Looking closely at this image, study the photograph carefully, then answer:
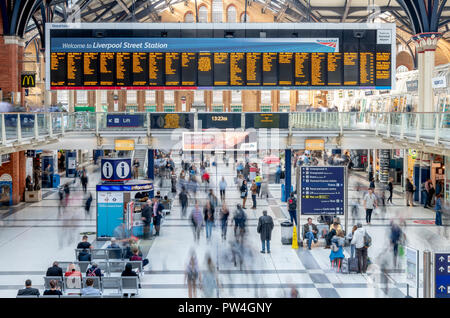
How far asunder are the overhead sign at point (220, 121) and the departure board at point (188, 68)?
7.59 feet

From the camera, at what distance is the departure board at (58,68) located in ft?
81.0

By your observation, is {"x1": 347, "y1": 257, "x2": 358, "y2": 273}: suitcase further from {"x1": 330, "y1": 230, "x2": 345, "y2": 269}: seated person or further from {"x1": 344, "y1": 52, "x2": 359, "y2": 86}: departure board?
{"x1": 344, "y1": 52, "x2": 359, "y2": 86}: departure board

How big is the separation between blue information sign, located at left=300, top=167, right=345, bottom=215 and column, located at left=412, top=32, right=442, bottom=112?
1142 centimetres

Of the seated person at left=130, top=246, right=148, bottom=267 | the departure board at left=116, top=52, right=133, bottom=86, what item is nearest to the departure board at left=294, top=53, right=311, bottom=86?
the departure board at left=116, top=52, right=133, bottom=86

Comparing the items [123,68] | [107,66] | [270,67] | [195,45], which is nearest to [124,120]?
[123,68]

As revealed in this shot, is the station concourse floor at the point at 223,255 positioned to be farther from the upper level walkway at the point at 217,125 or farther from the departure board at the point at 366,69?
the departure board at the point at 366,69

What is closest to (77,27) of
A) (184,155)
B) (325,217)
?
(325,217)

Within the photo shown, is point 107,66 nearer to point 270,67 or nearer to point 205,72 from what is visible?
point 205,72

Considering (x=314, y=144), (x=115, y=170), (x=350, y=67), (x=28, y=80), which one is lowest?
(x=115, y=170)

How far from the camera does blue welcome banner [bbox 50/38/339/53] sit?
24750mm

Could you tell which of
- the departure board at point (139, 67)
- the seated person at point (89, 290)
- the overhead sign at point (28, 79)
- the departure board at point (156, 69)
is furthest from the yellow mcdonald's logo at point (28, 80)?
the seated person at point (89, 290)

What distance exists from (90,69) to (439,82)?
16743mm

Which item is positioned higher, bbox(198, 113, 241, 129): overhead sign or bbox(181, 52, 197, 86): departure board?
bbox(181, 52, 197, 86): departure board

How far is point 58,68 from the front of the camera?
24703mm
